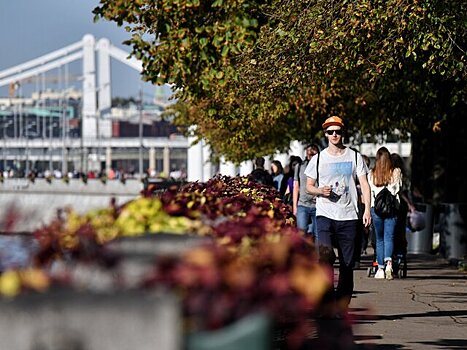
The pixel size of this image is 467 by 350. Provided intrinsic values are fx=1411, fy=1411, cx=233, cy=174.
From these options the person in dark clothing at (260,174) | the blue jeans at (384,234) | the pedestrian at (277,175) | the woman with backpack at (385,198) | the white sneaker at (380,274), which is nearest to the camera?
the woman with backpack at (385,198)

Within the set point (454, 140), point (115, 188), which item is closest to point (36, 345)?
point (454, 140)

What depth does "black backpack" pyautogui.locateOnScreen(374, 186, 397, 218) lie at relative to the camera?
60.1 ft

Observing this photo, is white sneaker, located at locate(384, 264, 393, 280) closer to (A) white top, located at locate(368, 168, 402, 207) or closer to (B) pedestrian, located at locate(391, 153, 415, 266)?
(B) pedestrian, located at locate(391, 153, 415, 266)

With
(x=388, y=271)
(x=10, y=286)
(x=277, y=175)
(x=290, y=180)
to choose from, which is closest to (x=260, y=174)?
(x=290, y=180)

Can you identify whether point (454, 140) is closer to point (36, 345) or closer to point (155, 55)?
point (155, 55)

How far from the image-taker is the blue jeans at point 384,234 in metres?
18.6

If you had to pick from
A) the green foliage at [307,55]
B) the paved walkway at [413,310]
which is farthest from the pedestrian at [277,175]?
the paved walkway at [413,310]

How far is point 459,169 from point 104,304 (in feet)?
81.2

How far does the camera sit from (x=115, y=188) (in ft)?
335

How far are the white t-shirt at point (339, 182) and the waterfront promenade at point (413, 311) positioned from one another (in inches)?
37.2

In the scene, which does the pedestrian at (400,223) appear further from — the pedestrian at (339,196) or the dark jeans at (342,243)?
the dark jeans at (342,243)

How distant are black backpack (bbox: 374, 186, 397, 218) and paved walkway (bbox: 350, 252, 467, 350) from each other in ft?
3.01

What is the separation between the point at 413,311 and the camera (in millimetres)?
14188

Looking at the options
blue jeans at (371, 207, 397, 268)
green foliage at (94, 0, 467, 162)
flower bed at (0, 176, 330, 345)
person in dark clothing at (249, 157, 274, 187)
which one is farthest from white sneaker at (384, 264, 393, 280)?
flower bed at (0, 176, 330, 345)
